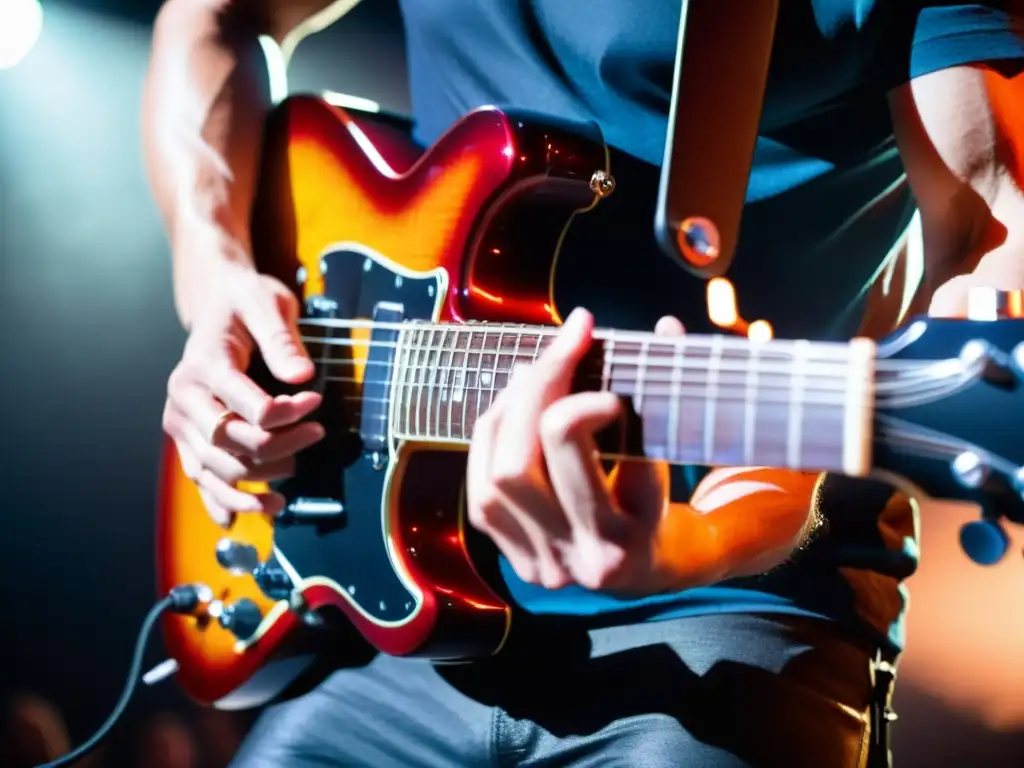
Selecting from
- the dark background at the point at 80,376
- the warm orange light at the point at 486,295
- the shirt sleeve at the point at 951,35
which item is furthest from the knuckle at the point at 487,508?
the dark background at the point at 80,376

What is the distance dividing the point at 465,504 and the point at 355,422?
0.12 metres

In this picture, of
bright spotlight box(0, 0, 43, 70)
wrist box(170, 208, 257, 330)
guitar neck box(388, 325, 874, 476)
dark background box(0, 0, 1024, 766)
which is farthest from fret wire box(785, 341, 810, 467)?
bright spotlight box(0, 0, 43, 70)

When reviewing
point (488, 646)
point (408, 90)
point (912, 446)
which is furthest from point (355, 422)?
point (408, 90)

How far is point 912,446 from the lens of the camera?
0.40 meters

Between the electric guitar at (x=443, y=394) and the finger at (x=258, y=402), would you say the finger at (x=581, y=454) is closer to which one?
the electric guitar at (x=443, y=394)

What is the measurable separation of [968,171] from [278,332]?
23.2 inches

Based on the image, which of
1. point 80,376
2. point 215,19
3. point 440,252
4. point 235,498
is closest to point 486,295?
point 440,252

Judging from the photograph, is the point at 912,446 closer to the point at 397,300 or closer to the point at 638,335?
the point at 638,335

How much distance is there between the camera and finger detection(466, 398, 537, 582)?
1.65 feet

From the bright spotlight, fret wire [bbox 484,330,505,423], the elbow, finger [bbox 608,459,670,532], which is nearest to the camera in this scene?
finger [bbox 608,459,670,532]

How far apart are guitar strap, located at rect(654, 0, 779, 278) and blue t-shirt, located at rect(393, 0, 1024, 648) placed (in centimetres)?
10

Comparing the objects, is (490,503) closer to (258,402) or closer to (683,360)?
(683,360)

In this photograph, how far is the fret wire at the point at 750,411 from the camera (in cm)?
45

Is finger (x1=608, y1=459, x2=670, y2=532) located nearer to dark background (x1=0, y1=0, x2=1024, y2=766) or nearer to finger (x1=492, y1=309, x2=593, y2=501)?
finger (x1=492, y1=309, x2=593, y2=501)
